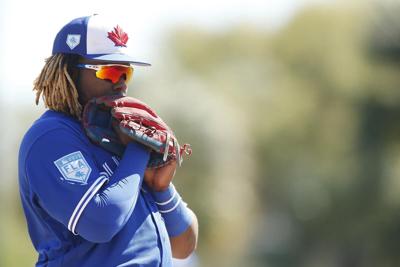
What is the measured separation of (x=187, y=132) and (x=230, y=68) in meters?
26.4

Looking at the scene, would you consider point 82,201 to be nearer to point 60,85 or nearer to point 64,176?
point 64,176

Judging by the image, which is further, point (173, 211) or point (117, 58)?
point (173, 211)

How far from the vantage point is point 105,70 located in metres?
4.64

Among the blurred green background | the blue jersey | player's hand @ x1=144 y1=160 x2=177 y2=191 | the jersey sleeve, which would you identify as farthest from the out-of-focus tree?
the jersey sleeve

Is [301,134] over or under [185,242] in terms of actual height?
under

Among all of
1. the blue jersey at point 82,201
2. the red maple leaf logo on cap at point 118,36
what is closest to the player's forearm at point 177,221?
the blue jersey at point 82,201

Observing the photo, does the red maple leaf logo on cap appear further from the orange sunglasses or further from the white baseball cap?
the orange sunglasses

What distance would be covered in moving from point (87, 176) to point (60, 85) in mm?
478

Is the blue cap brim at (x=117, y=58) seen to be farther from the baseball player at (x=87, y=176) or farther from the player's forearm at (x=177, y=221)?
the player's forearm at (x=177, y=221)

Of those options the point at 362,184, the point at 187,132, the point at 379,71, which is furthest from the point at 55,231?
the point at 187,132

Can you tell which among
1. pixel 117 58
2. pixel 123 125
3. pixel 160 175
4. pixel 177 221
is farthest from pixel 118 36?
pixel 177 221

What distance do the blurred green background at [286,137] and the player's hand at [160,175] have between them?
39.7 feet

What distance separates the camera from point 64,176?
435cm

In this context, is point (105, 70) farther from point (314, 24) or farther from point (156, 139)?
point (314, 24)
